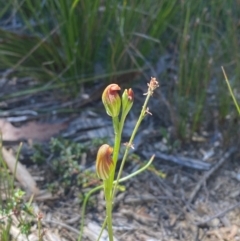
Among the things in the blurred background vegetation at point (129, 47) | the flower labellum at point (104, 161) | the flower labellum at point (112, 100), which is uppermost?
the flower labellum at point (112, 100)

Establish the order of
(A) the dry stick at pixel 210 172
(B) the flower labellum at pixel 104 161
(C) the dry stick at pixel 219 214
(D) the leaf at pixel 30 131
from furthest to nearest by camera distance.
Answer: (D) the leaf at pixel 30 131
(A) the dry stick at pixel 210 172
(C) the dry stick at pixel 219 214
(B) the flower labellum at pixel 104 161

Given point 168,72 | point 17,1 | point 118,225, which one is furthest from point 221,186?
point 17,1

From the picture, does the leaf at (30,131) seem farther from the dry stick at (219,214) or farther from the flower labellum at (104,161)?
the flower labellum at (104,161)

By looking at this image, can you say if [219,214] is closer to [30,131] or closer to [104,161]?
[30,131]

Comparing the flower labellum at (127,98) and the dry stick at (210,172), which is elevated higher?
the flower labellum at (127,98)

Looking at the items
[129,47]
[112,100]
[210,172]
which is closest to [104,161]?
[112,100]

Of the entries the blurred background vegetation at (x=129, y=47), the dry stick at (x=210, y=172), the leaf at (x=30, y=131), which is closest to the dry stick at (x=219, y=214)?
the dry stick at (x=210, y=172)

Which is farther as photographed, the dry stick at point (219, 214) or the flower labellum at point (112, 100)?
the dry stick at point (219, 214)
